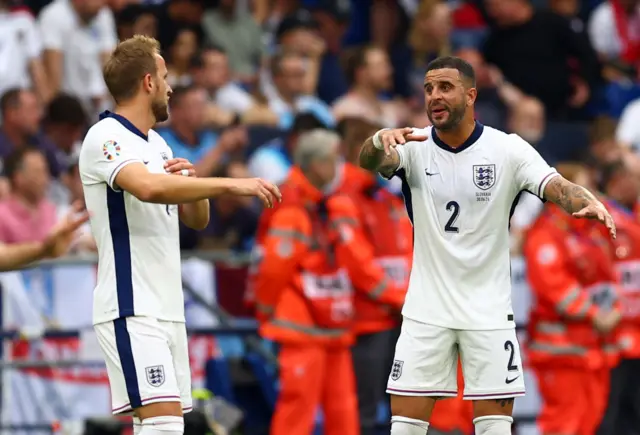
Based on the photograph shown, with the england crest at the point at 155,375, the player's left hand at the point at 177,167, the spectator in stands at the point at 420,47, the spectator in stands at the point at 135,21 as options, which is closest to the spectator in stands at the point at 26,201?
the spectator in stands at the point at 135,21

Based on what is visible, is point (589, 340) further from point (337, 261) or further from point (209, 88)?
point (209, 88)

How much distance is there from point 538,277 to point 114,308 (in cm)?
Answer: 549

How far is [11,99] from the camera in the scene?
1368 centimetres

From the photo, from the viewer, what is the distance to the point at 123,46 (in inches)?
337

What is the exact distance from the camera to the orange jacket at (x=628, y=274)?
13406 mm

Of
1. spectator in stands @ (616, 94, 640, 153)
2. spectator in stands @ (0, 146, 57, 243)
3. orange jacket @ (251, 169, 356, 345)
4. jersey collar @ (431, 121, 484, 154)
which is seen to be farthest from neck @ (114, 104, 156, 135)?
spectator in stands @ (616, 94, 640, 153)

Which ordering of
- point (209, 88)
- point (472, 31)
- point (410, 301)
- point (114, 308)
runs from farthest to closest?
point (472, 31), point (209, 88), point (410, 301), point (114, 308)

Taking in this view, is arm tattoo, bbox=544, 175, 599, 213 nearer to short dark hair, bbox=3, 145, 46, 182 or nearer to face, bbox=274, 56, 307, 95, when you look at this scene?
short dark hair, bbox=3, 145, 46, 182

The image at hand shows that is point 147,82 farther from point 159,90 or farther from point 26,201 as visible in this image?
point 26,201

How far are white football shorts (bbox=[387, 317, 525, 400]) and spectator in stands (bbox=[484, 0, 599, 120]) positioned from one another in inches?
345

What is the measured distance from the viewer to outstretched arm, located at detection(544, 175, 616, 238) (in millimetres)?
8180

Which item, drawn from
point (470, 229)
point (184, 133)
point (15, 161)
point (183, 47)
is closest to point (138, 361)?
point (470, 229)

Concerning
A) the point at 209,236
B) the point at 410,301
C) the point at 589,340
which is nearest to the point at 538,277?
the point at 589,340

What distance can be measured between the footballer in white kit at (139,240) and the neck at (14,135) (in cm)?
537
